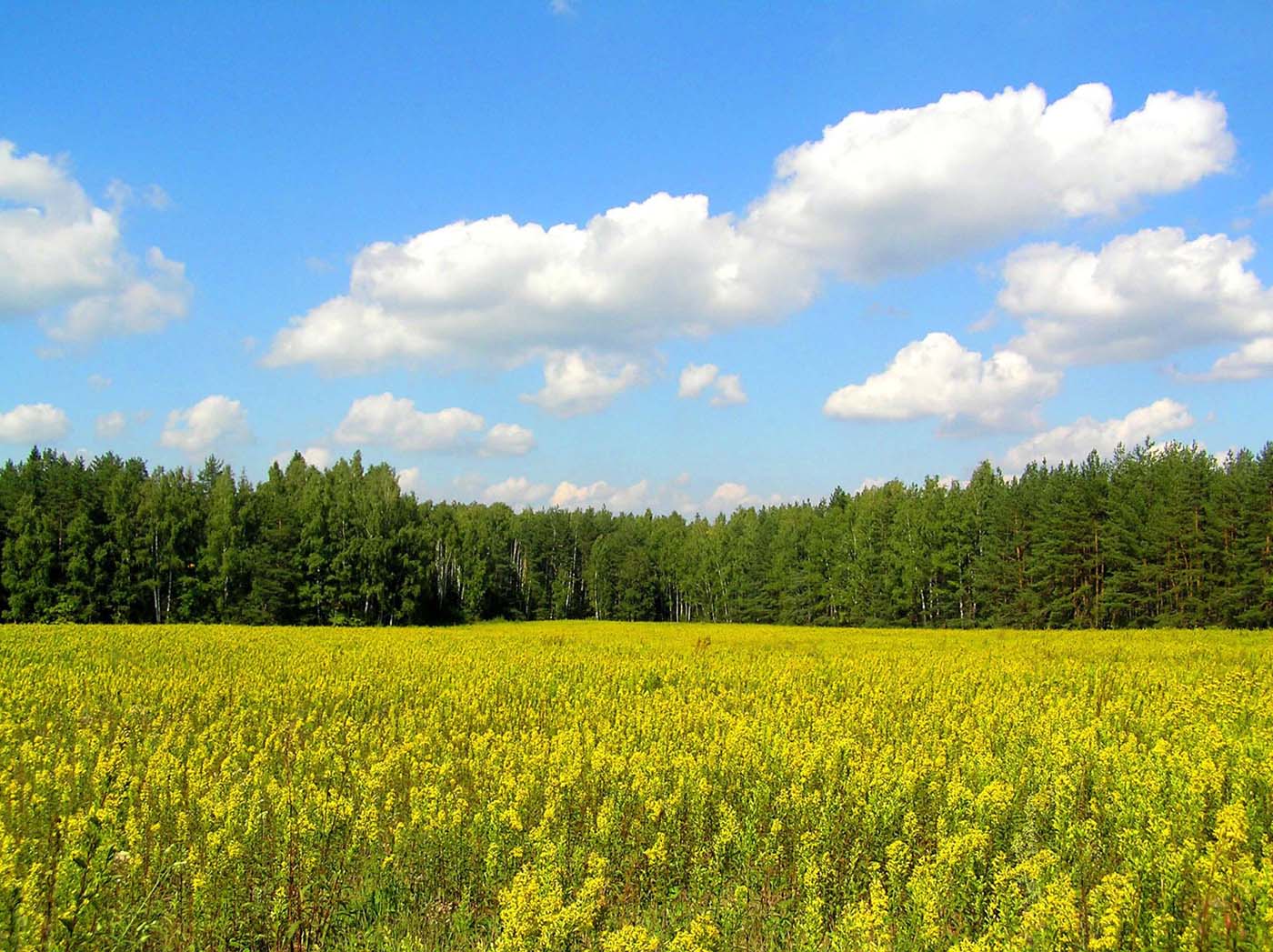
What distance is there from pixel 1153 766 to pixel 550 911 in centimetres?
625

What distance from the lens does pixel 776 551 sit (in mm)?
89625

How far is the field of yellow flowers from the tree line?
5349 cm

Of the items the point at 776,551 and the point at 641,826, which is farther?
the point at 776,551

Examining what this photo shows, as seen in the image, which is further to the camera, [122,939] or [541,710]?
[541,710]

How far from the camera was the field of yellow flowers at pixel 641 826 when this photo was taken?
4.52 meters

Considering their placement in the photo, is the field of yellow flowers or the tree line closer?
the field of yellow flowers

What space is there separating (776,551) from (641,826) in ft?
278

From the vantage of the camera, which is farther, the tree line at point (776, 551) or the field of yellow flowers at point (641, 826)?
the tree line at point (776, 551)

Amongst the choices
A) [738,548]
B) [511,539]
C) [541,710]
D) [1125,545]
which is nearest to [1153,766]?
[541,710]

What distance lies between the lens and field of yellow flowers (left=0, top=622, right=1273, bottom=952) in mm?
4520

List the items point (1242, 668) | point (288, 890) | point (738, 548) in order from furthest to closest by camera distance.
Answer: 1. point (738, 548)
2. point (1242, 668)
3. point (288, 890)

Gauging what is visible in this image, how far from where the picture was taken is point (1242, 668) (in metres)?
18.3

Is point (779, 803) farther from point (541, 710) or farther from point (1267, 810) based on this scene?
point (541, 710)

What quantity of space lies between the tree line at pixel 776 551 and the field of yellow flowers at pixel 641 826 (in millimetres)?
53488
